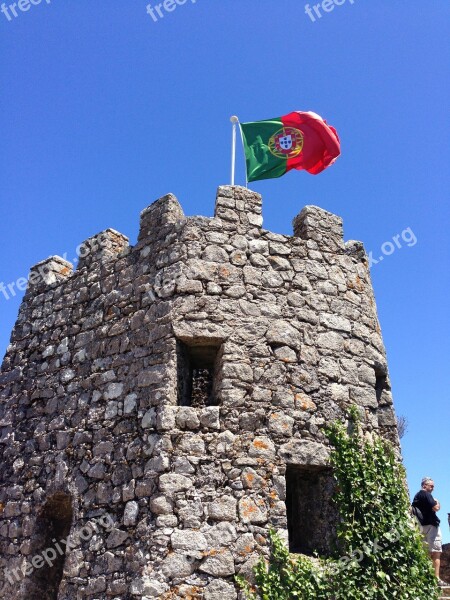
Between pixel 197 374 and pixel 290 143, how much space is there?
3.72m

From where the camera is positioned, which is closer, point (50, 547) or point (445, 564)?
point (50, 547)

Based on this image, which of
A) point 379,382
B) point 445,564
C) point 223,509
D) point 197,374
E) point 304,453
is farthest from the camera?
point 445,564

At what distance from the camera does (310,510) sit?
607cm

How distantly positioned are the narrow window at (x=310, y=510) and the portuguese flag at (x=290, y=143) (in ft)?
13.6

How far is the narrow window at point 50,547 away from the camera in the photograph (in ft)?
21.2

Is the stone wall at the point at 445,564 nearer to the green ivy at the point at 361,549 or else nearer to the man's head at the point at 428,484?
the man's head at the point at 428,484

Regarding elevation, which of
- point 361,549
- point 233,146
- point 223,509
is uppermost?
point 233,146

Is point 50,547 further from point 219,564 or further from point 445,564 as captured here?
point 445,564

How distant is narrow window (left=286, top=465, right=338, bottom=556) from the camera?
584 centimetres

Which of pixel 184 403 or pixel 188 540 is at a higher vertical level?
pixel 184 403

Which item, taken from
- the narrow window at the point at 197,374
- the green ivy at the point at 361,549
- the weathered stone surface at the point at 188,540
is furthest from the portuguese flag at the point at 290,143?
the weathered stone surface at the point at 188,540

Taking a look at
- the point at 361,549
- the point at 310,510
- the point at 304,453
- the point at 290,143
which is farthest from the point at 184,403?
the point at 290,143

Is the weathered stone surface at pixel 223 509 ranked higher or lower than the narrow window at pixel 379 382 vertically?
lower

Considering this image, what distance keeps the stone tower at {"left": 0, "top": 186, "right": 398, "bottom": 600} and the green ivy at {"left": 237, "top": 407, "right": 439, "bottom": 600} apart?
19 centimetres
